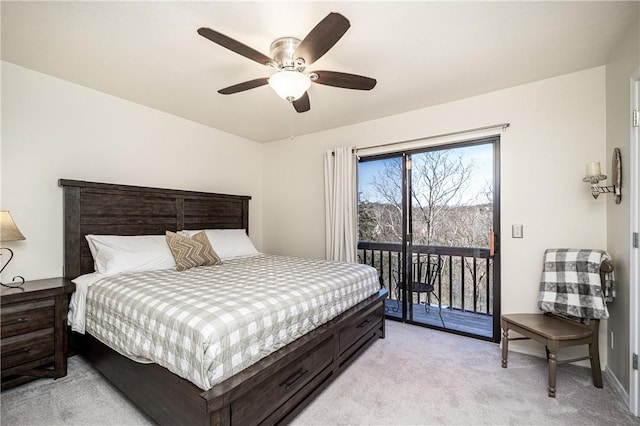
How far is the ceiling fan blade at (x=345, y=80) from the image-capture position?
199cm

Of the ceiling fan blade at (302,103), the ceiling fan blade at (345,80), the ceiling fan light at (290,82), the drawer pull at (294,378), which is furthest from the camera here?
the ceiling fan blade at (302,103)

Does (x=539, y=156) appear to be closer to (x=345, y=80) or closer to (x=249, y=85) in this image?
(x=345, y=80)

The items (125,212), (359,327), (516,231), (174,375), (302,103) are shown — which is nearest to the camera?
(174,375)

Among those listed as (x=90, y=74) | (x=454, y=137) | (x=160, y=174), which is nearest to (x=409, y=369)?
(x=454, y=137)

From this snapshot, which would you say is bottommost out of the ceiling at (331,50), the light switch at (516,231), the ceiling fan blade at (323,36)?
the light switch at (516,231)

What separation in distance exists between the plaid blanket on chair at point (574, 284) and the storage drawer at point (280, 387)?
6.43 ft

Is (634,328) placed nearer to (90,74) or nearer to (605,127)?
(605,127)

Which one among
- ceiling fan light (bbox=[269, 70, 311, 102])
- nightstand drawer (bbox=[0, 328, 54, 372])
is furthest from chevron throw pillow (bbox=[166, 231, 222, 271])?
ceiling fan light (bbox=[269, 70, 311, 102])

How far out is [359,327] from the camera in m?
2.57

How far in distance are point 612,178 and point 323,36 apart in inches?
99.5

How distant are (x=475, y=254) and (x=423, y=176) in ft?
3.54

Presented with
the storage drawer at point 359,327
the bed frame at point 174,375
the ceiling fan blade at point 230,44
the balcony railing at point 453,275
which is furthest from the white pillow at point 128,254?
the balcony railing at point 453,275

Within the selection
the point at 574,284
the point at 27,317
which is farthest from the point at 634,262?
the point at 27,317

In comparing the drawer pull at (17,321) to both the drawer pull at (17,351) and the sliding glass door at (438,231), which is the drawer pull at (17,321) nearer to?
the drawer pull at (17,351)
